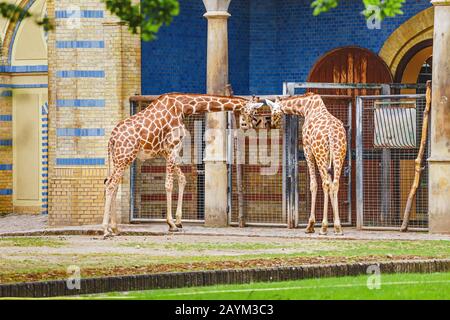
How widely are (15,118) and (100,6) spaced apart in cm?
491

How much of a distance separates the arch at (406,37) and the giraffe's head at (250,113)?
388cm

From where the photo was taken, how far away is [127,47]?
80.2 ft

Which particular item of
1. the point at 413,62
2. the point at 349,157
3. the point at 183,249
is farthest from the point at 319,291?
the point at 413,62

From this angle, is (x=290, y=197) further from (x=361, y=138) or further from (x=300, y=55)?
(x=300, y=55)

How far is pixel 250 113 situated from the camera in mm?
22594

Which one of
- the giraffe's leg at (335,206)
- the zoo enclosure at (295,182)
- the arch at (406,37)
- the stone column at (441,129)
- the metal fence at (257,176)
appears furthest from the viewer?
the arch at (406,37)

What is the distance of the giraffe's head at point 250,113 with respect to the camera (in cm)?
2256

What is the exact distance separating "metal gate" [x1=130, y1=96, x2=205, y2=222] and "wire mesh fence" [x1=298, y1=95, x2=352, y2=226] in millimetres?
1659

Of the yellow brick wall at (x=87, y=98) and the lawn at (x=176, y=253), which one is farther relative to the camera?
the yellow brick wall at (x=87, y=98)

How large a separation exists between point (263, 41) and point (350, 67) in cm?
189

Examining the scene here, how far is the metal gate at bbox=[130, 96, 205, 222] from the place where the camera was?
79.4 feet

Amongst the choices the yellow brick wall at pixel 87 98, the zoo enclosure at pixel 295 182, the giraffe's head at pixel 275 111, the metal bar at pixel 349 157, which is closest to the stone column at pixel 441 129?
the zoo enclosure at pixel 295 182

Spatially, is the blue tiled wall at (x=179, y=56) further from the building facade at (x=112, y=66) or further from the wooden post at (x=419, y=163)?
the wooden post at (x=419, y=163)
